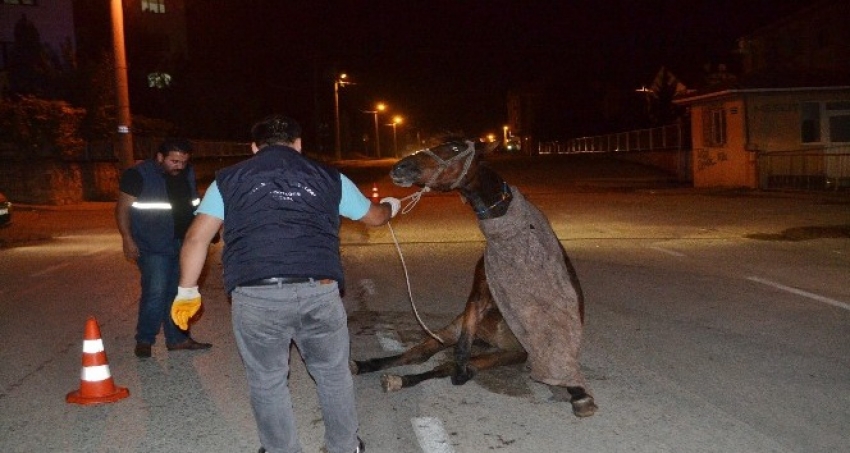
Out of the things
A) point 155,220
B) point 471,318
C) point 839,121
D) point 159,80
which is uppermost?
point 159,80

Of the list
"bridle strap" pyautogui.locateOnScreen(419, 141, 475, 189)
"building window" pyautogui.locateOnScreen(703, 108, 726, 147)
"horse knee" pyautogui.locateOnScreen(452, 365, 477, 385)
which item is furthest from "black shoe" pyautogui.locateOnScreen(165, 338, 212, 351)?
"building window" pyautogui.locateOnScreen(703, 108, 726, 147)

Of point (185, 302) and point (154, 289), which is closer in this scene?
point (185, 302)

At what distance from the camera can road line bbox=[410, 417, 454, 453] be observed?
5.17 m

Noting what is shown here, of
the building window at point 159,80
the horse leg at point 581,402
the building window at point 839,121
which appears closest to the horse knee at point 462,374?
the horse leg at point 581,402

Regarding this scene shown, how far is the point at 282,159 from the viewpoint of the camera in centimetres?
434

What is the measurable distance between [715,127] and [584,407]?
27.4 meters

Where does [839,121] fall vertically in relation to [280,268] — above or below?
above

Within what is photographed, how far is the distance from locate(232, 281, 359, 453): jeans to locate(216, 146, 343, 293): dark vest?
0.33 feet

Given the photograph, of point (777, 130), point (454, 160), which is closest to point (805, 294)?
point (454, 160)

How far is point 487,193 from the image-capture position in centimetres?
554

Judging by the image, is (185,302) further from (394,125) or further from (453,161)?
(394,125)

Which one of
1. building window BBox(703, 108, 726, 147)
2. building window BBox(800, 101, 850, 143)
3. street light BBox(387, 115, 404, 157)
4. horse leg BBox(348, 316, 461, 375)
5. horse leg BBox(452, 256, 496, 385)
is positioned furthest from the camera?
street light BBox(387, 115, 404, 157)

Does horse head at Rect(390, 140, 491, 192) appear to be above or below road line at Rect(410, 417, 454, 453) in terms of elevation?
above

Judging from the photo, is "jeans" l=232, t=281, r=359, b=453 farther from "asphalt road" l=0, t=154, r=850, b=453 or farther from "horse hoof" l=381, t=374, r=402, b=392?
"horse hoof" l=381, t=374, r=402, b=392
